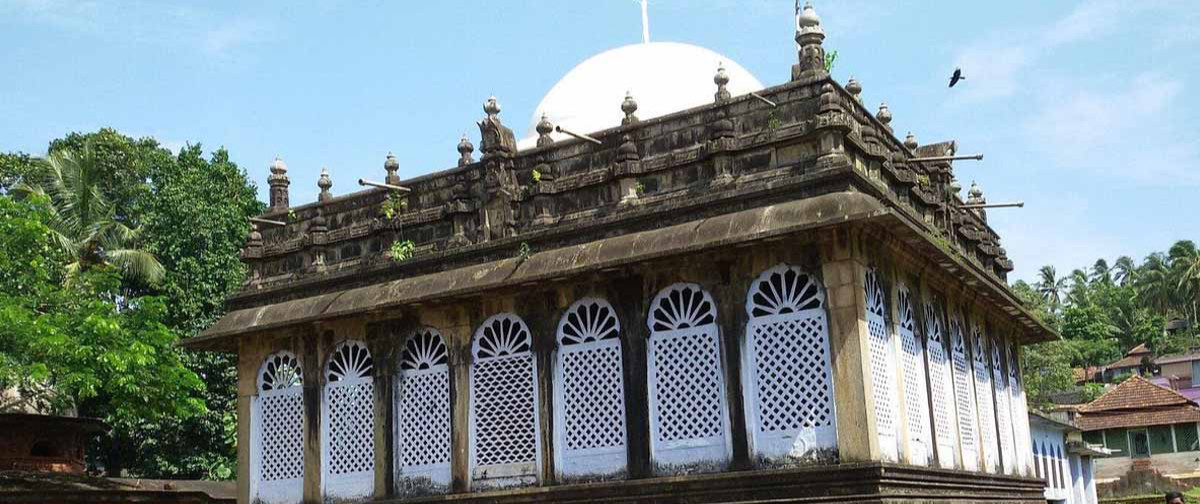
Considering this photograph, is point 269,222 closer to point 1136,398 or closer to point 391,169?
point 391,169

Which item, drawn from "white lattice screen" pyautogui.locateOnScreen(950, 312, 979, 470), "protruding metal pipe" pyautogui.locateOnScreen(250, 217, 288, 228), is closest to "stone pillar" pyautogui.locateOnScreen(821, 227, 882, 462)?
"white lattice screen" pyautogui.locateOnScreen(950, 312, 979, 470)

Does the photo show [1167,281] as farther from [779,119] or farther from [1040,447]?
[779,119]

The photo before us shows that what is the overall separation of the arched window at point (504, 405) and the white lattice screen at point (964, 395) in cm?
573

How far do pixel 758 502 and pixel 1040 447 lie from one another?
1377cm

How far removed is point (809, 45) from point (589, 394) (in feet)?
17.1

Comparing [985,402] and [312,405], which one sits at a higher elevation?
[312,405]

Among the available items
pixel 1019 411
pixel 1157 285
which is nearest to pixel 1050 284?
pixel 1157 285

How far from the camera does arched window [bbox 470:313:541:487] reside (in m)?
15.6

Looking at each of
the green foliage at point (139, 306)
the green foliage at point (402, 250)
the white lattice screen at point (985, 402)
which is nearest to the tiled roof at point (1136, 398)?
the white lattice screen at point (985, 402)

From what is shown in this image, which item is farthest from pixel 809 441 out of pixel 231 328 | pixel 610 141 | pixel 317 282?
pixel 231 328

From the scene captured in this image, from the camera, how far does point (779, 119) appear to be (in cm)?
1505

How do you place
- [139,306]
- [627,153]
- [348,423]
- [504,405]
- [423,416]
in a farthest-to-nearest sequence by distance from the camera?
[139,306] → [348,423] → [423,416] → [504,405] → [627,153]

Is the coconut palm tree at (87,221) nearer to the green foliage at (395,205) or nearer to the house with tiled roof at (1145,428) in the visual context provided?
the green foliage at (395,205)

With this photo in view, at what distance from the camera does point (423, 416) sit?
54.3ft
